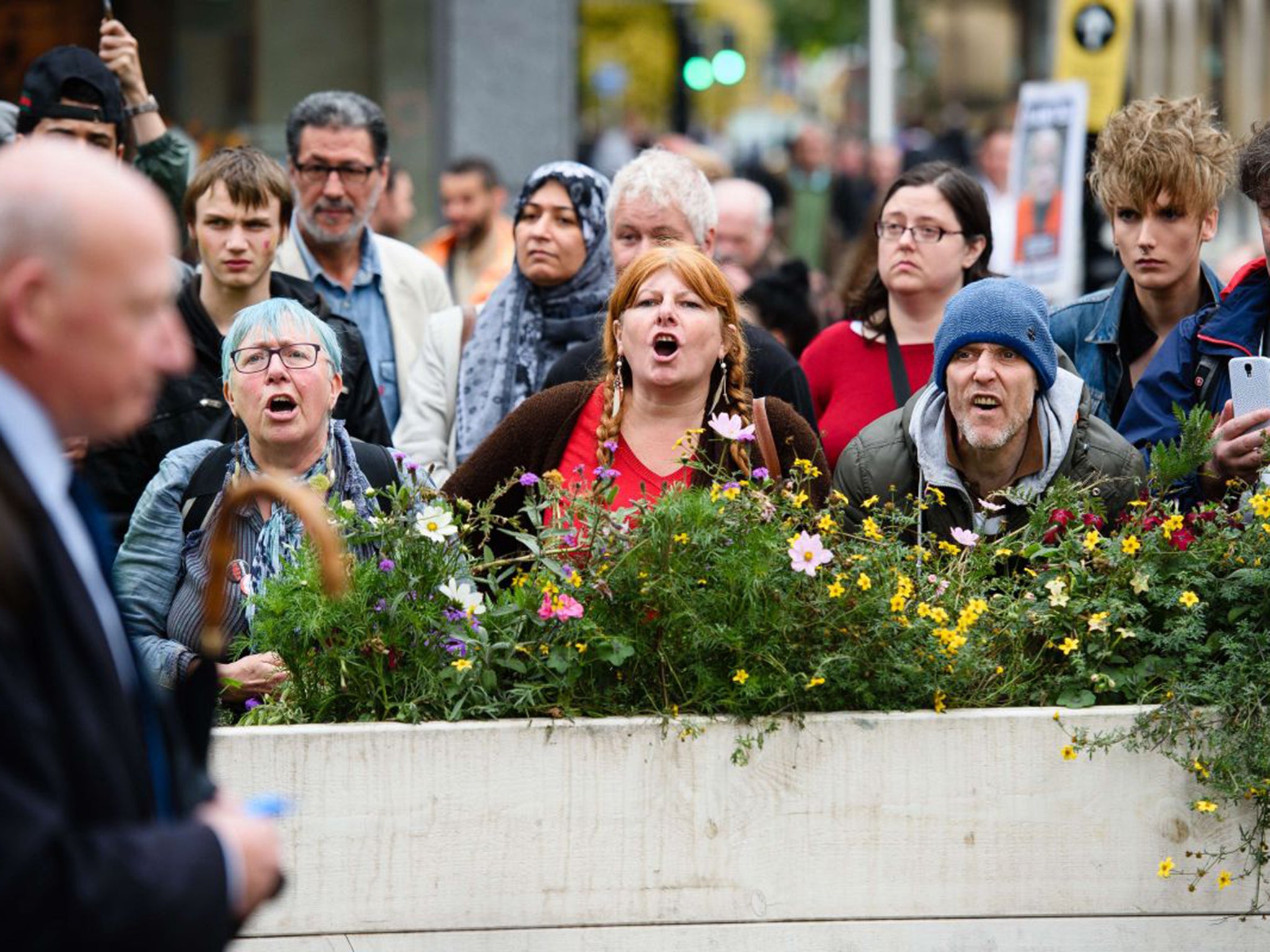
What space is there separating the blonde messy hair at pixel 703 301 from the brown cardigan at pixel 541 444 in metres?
0.08

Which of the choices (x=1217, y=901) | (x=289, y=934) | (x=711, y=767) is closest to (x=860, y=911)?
(x=711, y=767)

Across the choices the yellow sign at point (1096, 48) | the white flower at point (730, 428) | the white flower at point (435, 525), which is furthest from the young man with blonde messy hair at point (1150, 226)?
the yellow sign at point (1096, 48)

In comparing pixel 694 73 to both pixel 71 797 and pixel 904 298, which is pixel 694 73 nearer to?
pixel 904 298

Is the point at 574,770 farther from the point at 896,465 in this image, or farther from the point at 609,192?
the point at 609,192

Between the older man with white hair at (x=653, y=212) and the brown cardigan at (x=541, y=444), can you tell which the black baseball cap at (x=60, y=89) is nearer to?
the older man with white hair at (x=653, y=212)

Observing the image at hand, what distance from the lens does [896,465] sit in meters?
5.16

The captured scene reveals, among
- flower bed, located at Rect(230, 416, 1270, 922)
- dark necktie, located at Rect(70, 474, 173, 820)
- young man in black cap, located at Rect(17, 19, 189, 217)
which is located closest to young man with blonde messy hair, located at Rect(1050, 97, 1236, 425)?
flower bed, located at Rect(230, 416, 1270, 922)

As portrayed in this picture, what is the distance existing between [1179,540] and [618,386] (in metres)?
1.55

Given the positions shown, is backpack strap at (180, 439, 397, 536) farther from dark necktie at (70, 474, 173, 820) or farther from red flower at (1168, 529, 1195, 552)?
dark necktie at (70, 474, 173, 820)

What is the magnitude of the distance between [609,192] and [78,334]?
430 centimetres

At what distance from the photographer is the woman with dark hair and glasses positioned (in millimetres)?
6066

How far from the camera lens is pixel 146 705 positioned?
2375 millimetres

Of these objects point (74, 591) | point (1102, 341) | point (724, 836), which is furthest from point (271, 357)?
point (74, 591)

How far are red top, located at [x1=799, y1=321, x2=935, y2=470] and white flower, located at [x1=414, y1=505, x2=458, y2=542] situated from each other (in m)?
1.66
